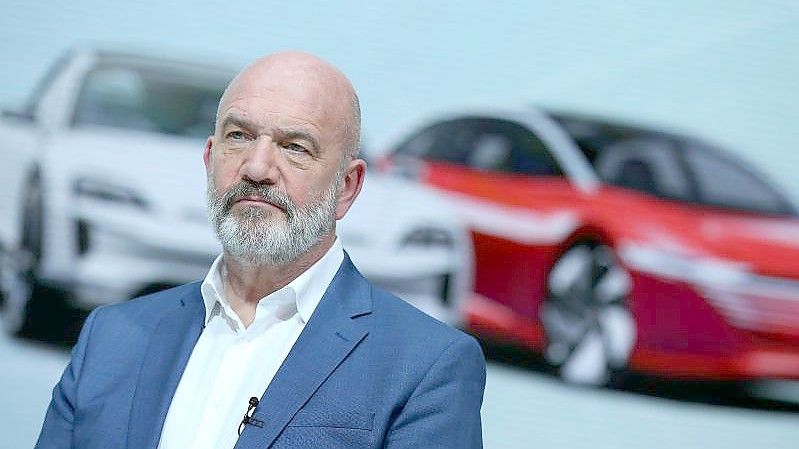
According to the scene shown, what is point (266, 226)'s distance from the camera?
1535mm

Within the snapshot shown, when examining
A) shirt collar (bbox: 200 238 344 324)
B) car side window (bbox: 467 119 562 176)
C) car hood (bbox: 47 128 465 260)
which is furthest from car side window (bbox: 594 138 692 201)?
shirt collar (bbox: 200 238 344 324)

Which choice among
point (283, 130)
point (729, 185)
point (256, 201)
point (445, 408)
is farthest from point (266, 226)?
point (729, 185)

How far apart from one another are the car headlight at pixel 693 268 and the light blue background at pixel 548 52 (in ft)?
0.97

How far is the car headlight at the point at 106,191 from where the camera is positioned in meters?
3.15

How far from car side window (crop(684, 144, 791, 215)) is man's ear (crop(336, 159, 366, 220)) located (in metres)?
1.64

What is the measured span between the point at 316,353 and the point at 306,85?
41 cm

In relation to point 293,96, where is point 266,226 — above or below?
below

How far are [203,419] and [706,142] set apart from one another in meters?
2.01

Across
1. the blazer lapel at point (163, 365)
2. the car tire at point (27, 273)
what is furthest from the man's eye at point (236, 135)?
the car tire at point (27, 273)

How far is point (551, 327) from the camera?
3.01 meters

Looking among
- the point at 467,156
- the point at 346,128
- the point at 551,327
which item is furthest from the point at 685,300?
the point at 346,128

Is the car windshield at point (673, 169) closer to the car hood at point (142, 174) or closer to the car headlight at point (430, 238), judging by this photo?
the car headlight at point (430, 238)

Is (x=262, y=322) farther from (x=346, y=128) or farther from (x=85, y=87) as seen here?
(x=85, y=87)

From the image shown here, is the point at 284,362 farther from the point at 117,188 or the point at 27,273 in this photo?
the point at 27,273
